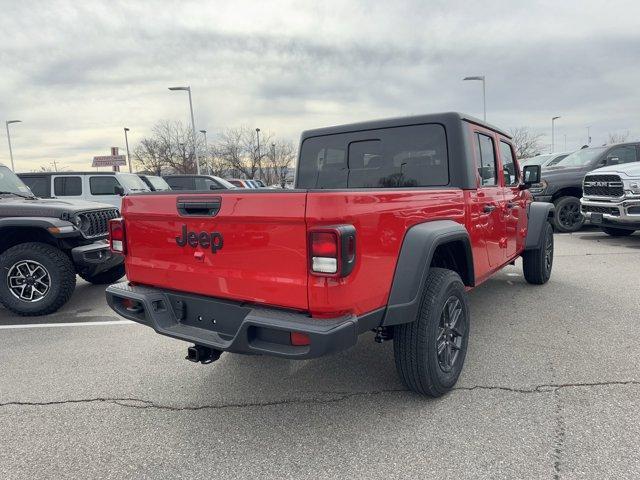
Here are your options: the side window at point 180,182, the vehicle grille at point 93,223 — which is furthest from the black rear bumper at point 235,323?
the side window at point 180,182

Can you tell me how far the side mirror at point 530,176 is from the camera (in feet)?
16.5

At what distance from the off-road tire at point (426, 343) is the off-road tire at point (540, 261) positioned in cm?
315

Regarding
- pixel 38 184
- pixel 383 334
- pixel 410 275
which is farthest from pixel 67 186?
pixel 410 275

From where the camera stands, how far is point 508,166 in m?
4.89

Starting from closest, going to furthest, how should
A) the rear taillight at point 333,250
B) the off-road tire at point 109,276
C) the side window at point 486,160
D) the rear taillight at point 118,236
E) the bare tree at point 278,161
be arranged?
1. the rear taillight at point 333,250
2. the rear taillight at point 118,236
3. the side window at point 486,160
4. the off-road tire at point 109,276
5. the bare tree at point 278,161

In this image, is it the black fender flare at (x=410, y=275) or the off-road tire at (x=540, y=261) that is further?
the off-road tire at (x=540, y=261)

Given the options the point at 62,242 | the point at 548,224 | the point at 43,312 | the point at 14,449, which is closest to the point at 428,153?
the point at 548,224

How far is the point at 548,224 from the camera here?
5.77 m

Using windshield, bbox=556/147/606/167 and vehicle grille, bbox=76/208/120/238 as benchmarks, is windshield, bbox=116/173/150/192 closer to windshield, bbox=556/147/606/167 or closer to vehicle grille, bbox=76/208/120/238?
vehicle grille, bbox=76/208/120/238

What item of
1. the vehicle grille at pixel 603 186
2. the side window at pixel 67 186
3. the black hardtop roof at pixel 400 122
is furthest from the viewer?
the side window at pixel 67 186

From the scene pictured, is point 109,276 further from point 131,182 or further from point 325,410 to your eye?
point 131,182

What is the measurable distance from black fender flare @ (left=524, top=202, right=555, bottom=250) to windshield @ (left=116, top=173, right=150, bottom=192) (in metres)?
8.56

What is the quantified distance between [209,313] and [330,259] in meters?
0.93

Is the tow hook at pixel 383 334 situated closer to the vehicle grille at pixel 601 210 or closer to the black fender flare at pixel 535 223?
the black fender flare at pixel 535 223
